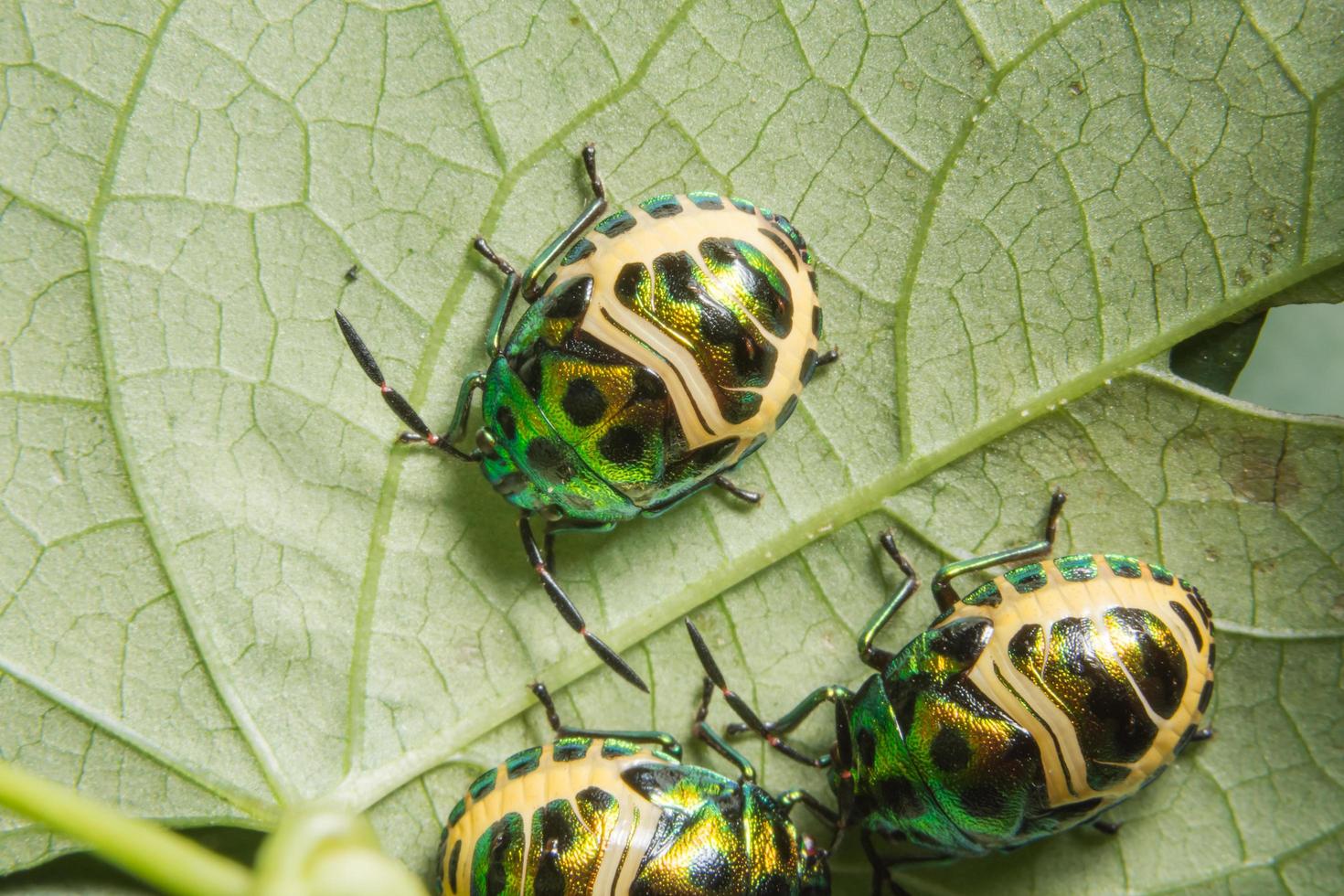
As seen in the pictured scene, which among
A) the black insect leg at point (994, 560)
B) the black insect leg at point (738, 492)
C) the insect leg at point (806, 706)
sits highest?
the black insect leg at point (738, 492)

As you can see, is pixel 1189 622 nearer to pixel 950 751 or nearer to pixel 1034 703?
pixel 1034 703

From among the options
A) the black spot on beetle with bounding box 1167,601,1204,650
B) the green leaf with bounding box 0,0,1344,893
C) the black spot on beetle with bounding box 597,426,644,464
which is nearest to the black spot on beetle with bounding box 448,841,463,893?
the green leaf with bounding box 0,0,1344,893

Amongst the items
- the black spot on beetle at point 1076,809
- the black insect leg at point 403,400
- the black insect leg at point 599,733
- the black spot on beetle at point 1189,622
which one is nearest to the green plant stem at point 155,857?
the black insect leg at point 403,400

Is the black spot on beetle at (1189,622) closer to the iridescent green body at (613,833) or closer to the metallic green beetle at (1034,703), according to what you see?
the metallic green beetle at (1034,703)

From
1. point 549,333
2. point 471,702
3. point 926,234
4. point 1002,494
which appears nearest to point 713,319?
point 549,333

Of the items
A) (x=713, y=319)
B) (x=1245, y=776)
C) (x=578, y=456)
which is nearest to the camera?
(x=713, y=319)

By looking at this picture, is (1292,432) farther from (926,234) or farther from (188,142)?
(188,142)

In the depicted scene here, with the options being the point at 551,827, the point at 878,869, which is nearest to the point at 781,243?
the point at 551,827

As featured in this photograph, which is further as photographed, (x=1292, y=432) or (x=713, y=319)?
(x=1292, y=432)
